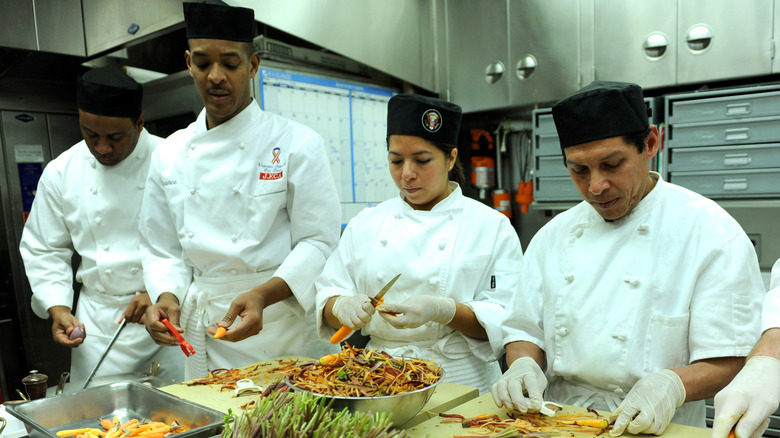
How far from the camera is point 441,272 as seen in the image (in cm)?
191

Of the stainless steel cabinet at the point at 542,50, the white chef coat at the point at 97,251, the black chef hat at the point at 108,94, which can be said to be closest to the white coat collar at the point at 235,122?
the black chef hat at the point at 108,94

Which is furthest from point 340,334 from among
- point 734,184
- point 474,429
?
point 734,184

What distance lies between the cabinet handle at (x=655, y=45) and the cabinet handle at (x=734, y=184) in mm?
824

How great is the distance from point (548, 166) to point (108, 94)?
245cm

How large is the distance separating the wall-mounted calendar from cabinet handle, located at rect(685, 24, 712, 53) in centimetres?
188

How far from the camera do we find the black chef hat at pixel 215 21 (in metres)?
1.96

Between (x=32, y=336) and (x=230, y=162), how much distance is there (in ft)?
7.64

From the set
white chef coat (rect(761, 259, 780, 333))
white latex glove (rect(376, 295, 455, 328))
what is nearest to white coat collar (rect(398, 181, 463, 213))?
white latex glove (rect(376, 295, 455, 328))

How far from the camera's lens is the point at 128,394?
1562 millimetres

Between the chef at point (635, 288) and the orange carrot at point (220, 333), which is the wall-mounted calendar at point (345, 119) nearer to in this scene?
the orange carrot at point (220, 333)

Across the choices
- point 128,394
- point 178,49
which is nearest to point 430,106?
point 128,394

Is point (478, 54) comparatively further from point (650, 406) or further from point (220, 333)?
point (650, 406)

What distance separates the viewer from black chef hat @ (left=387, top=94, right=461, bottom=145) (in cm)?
192

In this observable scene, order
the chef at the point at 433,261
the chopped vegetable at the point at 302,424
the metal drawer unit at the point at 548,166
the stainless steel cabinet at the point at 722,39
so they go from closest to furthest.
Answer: the chopped vegetable at the point at 302,424
the chef at the point at 433,261
the stainless steel cabinet at the point at 722,39
the metal drawer unit at the point at 548,166
